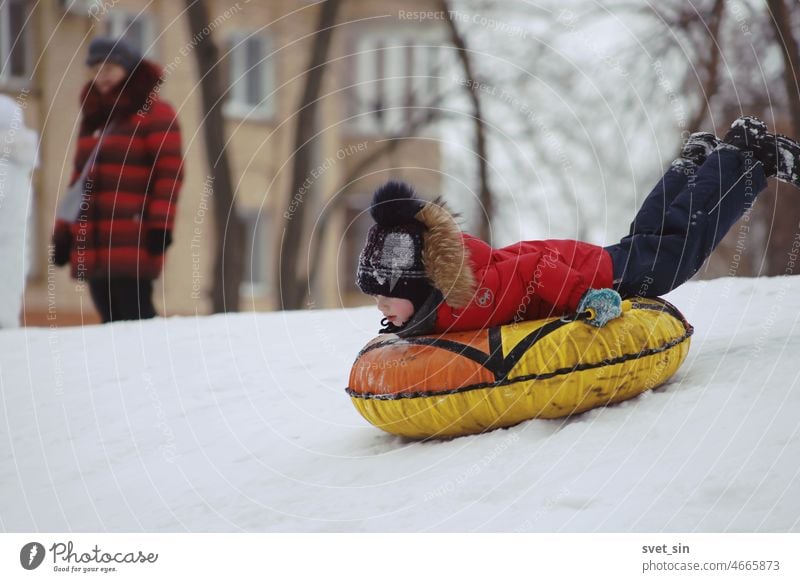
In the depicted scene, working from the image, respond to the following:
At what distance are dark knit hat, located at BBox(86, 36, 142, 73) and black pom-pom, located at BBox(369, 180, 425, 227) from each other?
154 centimetres

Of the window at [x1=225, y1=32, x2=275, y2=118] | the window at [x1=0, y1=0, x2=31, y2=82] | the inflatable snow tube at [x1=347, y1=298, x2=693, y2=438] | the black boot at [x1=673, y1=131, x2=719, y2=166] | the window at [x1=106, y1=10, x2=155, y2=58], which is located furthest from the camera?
the window at [x1=225, y1=32, x2=275, y2=118]

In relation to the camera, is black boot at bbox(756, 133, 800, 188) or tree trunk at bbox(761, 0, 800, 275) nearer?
black boot at bbox(756, 133, 800, 188)

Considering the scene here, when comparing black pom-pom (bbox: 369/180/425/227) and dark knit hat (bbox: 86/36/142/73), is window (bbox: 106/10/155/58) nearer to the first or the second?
dark knit hat (bbox: 86/36/142/73)

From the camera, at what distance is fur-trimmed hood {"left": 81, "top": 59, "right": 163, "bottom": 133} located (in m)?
2.93

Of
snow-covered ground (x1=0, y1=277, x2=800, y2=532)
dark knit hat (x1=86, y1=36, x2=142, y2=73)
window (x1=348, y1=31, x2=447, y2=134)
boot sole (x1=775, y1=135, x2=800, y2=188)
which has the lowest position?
snow-covered ground (x1=0, y1=277, x2=800, y2=532)

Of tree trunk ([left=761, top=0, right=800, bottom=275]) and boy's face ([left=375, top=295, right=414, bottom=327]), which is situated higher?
tree trunk ([left=761, top=0, right=800, bottom=275])

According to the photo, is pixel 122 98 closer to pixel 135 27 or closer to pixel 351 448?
pixel 351 448

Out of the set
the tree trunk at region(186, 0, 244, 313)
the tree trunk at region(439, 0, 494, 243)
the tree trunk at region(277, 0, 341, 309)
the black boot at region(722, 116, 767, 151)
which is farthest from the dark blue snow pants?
the tree trunk at region(277, 0, 341, 309)

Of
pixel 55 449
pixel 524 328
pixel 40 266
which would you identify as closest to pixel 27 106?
Answer: pixel 40 266

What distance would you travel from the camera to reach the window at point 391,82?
209 inches

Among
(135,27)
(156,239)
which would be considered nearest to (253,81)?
(135,27)

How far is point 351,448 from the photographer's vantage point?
1920 millimetres

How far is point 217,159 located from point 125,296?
1855mm
